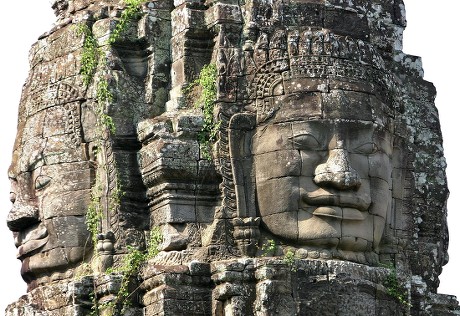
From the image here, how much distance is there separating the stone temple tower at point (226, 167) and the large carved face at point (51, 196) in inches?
0.9

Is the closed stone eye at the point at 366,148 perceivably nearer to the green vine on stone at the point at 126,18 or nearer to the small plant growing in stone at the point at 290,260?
the small plant growing in stone at the point at 290,260

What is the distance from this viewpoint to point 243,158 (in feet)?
101

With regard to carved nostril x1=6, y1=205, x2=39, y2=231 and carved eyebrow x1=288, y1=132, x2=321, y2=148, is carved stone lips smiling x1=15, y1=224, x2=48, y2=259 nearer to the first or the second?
carved nostril x1=6, y1=205, x2=39, y2=231

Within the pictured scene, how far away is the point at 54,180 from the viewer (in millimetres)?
32094

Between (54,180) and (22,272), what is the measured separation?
5.35 ft

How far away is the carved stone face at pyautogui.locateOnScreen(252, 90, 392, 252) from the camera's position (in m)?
30.5

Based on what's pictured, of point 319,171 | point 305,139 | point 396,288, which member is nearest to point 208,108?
point 305,139

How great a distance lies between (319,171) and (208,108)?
6.33 feet

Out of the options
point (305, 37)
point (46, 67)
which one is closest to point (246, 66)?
point (305, 37)

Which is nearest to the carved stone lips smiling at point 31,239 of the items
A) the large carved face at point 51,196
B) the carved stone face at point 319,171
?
the large carved face at point 51,196

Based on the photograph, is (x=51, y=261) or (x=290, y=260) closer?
(x=290, y=260)

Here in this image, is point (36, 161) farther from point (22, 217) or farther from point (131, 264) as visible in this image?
point (131, 264)

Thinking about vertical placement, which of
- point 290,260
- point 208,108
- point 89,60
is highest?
point 89,60

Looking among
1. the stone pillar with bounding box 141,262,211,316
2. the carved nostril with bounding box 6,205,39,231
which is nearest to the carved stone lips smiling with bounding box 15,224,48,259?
the carved nostril with bounding box 6,205,39,231
